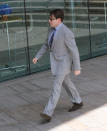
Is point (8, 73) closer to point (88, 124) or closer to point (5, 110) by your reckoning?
point (5, 110)

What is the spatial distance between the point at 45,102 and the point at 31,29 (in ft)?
8.56

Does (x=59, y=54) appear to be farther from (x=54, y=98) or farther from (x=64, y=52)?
(x=54, y=98)

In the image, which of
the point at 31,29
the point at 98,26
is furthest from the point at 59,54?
the point at 98,26

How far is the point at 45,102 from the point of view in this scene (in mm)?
7270

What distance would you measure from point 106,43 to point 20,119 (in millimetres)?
5295

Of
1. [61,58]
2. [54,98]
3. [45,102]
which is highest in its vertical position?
[61,58]

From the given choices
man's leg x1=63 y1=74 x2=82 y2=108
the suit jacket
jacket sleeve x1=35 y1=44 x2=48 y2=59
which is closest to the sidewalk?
man's leg x1=63 y1=74 x2=82 y2=108

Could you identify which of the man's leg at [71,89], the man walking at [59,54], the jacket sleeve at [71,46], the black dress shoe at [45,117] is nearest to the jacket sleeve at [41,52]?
the man walking at [59,54]

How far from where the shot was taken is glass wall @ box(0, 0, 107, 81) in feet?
29.7

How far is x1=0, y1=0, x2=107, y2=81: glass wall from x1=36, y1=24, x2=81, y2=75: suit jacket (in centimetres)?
288

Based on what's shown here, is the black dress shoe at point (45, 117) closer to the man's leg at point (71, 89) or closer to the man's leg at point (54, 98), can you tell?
the man's leg at point (54, 98)

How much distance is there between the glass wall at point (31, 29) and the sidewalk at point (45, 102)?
407 millimetres

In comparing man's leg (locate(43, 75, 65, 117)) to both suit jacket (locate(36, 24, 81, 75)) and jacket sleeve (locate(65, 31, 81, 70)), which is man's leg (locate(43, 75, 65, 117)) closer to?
suit jacket (locate(36, 24, 81, 75))

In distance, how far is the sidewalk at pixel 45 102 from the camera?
244 inches
